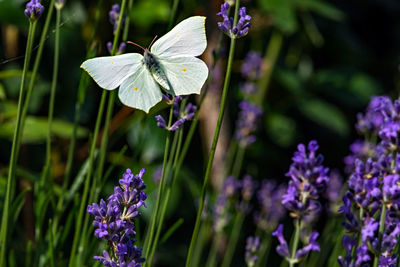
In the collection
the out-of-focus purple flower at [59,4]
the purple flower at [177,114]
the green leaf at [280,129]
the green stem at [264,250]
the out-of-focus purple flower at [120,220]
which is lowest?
the green stem at [264,250]

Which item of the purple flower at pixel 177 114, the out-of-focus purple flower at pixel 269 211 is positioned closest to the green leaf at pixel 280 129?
the out-of-focus purple flower at pixel 269 211

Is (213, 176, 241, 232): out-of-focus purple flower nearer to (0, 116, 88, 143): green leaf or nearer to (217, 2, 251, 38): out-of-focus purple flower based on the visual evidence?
(0, 116, 88, 143): green leaf

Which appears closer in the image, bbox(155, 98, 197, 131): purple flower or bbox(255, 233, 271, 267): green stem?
bbox(155, 98, 197, 131): purple flower

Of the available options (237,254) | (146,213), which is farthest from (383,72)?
(146,213)

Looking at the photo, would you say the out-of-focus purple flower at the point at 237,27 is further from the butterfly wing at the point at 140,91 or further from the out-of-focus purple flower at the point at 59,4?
the out-of-focus purple flower at the point at 59,4

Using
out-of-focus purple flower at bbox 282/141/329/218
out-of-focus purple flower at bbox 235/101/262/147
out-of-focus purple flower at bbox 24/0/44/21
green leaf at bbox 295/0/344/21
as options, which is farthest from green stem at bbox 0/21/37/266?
green leaf at bbox 295/0/344/21

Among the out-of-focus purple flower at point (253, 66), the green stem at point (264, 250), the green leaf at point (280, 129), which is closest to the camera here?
the green stem at point (264, 250)

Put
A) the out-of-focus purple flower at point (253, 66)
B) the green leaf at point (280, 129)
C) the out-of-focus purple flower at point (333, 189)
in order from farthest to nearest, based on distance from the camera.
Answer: the green leaf at point (280, 129)
the out-of-focus purple flower at point (253, 66)
the out-of-focus purple flower at point (333, 189)

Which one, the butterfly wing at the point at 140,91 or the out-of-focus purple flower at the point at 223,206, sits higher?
the butterfly wing at the point at 140,91
